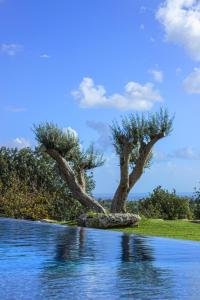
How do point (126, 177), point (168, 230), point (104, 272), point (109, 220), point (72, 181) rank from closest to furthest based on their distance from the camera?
point (104, 272)
point (168, 230)
point (109, 220)
point (126, 177)
point (72, 181)

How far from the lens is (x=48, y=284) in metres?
7.49

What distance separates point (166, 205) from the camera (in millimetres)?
32562

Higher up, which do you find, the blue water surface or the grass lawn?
the grass lawn

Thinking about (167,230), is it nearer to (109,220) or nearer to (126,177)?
(109,220)

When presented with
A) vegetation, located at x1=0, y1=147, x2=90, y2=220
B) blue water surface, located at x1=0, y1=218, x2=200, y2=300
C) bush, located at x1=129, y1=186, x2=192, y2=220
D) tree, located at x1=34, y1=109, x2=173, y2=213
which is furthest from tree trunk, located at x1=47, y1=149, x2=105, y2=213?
vegetation, located at x1=0, y1=147, x2=90, y2=220

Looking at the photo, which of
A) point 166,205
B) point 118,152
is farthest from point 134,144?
point 166,205

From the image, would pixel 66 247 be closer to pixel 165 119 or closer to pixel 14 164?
pixel 165 119

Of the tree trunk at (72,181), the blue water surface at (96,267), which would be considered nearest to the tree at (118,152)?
the tree trunk at (72,181)

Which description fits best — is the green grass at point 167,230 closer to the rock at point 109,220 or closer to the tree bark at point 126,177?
the rock at point 109,220

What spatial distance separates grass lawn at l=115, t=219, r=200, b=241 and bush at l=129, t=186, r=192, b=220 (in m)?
12.1

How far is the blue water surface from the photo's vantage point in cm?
700

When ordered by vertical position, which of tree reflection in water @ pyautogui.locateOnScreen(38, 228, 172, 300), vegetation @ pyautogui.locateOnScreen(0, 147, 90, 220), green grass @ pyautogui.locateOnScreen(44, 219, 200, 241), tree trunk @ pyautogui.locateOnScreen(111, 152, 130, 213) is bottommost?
tree reflection in water @ pyautogui.locateOnScreen(38, 228, 172, 300)

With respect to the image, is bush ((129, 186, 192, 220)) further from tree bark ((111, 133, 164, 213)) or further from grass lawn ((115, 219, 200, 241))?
grass lawn ((115, 219, 200, 241))

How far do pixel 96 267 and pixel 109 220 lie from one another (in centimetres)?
836
